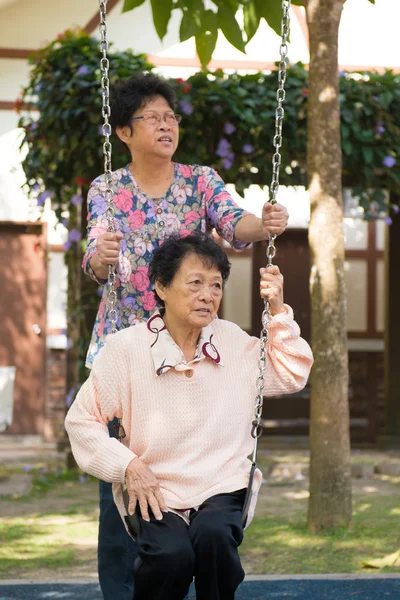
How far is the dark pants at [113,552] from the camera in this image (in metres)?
3.65

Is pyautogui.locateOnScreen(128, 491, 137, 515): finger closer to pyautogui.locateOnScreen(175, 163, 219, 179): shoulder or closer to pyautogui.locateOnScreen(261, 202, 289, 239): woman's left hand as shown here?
pyautogui.locateOnScreen(261, 202, 289, 239): woman's left hand

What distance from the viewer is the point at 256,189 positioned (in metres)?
10.5

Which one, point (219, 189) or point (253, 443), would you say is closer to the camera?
point (253, 443)

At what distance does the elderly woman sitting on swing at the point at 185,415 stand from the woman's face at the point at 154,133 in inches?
18.2

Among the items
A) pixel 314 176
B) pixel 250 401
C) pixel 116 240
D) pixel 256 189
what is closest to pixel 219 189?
pixel 116 240

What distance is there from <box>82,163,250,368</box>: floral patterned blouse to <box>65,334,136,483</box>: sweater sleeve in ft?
1.16

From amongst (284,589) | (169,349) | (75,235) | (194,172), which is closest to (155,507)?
(169,349)

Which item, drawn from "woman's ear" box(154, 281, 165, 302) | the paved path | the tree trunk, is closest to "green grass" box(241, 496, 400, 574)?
the tree trunk

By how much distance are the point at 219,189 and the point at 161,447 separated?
0.94m

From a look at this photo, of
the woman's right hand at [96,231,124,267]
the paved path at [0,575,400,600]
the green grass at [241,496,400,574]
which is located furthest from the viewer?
the green grass at [241,496,400,574]

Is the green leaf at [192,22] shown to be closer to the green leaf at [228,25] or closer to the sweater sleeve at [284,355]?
the green leaf at [228,25]

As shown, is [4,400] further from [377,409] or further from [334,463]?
[334,463]

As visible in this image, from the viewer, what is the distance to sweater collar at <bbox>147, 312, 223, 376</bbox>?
3.21 metres

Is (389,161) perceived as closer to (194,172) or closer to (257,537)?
(257,537)
